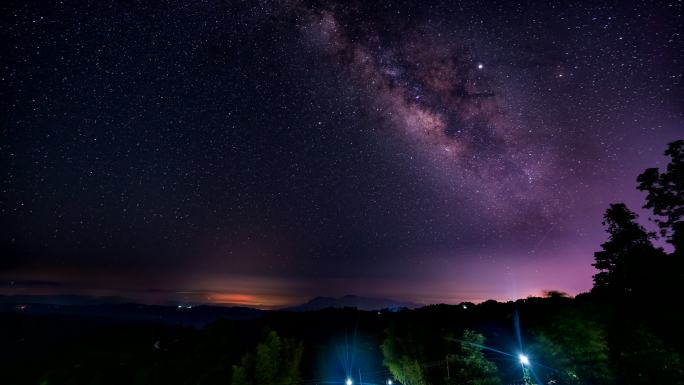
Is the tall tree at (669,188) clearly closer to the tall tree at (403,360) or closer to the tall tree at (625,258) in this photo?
the tall tree at (625,258)

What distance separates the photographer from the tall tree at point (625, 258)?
21953mm

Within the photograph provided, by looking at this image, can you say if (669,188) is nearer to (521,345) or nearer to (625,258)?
(625,258)

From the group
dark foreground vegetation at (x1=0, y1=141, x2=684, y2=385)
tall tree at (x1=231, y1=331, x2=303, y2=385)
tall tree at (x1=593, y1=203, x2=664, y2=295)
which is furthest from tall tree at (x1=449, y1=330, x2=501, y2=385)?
tall tree at (x1=231, y1=331, x2=303, y2=385)

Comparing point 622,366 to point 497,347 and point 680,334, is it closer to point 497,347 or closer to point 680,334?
point 680,334

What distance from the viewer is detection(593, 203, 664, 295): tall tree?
2195 centimetres

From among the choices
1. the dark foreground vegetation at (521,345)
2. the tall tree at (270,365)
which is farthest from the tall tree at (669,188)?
the tall tree at (270,365)

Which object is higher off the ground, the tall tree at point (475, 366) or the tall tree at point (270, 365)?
the tall tree at point (475, 366)

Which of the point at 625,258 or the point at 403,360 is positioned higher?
the point at 625,258

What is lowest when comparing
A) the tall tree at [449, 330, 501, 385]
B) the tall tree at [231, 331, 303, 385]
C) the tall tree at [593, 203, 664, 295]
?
the tall tree at [231, 331, 303, 385]

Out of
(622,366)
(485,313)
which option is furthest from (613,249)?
(485,313)

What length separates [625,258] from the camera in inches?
955

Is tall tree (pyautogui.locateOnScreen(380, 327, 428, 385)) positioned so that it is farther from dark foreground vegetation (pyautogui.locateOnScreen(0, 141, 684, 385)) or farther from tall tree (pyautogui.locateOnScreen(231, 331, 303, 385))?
tall tree (pyautogui.locateOnScreen(231, 331, 303, 385))

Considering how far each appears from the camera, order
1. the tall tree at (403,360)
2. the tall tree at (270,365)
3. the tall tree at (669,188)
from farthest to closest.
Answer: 1. the tall tree at (270,365)
2. the tall tree at (403,360)
3. the tall tree at (669,188)

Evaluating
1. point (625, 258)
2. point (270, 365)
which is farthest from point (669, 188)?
point (270, 365)
